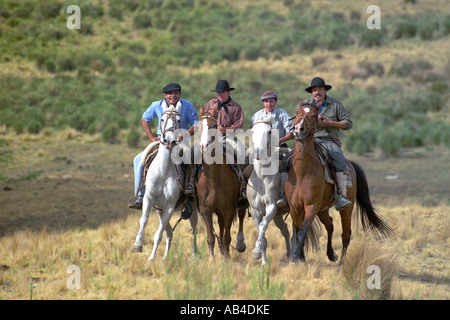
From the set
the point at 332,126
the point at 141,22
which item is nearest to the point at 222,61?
the point at 141,22

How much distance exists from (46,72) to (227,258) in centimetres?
3050

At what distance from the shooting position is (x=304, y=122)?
332 inches

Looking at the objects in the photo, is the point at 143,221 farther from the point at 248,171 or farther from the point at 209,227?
the point at 248,171

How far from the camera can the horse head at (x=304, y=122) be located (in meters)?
8.35

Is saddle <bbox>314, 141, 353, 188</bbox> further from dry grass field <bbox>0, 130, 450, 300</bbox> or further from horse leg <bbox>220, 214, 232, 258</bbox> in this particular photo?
horse leg <bbox>220, 214, 232, 258</bbox>

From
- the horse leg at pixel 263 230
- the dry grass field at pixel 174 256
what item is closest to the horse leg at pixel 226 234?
the dry grass field at pixel 174 256

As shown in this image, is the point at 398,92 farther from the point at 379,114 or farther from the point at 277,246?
the point at 277,246

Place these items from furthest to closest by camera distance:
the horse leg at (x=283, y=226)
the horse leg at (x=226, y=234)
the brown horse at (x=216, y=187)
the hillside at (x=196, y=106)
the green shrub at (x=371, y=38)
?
the green shrub at (x=371, y=38) < the horse leg at (x=283, y=226) < the horse leg at (x=226, y=234) < the brown horse at (x=216, y=187) < the hillside at (x=196, y=106)

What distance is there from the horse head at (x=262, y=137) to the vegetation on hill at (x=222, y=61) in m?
16.5

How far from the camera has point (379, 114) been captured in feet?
101

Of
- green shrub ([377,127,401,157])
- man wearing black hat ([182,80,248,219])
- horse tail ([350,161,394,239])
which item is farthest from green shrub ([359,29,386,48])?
man wearing black hat ([182,80,248,219])

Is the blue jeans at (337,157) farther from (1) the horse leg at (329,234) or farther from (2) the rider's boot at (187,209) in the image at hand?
(2) the rider's boot at (187,209)

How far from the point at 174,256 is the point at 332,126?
3.28 meters

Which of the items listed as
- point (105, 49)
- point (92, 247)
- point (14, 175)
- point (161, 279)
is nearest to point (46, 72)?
point (105, 49)
